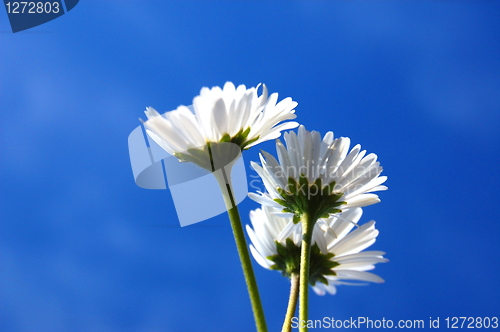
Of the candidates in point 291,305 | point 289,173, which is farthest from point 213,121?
point 291,305

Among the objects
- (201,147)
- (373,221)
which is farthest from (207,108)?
(373,221)

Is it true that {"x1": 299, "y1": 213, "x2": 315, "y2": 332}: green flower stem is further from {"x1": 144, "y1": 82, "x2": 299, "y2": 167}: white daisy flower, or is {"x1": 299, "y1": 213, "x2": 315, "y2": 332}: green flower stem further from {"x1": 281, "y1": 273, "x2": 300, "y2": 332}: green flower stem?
{"x1": 144, "y1": 82, "x2": 299, "y2": 167}: white daisy flower

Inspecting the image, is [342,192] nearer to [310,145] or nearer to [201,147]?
[310,145]

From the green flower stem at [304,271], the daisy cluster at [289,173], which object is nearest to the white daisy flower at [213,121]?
the daisy cluster at [289,173]

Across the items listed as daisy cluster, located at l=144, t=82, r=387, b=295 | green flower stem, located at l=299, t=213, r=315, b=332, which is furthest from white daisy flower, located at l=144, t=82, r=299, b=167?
green flower stem, located at l=299, t=213, r=315, b=332

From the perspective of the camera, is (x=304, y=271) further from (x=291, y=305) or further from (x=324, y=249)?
(x=324, y=249)
